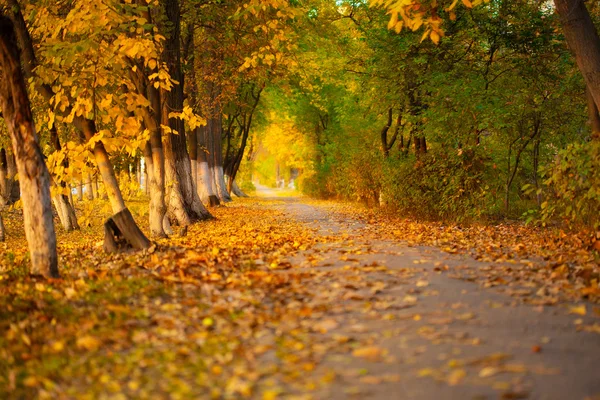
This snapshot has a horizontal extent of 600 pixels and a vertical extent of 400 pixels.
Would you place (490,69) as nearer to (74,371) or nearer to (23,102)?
(23,102)

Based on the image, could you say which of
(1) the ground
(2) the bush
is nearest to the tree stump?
(1) the ground

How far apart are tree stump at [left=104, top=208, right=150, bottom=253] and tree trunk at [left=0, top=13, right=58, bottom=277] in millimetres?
2999

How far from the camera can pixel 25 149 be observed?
7.82 metres

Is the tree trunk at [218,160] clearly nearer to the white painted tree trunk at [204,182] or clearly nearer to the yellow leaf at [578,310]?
the white painted tree trunk at [204,182]

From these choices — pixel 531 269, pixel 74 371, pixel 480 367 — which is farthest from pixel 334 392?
pixel 531 269

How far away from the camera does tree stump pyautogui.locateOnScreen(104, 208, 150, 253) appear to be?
432 inches

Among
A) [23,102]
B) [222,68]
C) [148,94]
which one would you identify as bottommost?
[23,102]

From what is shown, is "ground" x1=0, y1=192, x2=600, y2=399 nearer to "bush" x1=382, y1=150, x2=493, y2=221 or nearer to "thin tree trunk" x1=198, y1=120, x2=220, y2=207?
"bush" x1=382, y1=150, x2=493, y2=221

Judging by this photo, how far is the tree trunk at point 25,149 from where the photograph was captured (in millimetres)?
7828

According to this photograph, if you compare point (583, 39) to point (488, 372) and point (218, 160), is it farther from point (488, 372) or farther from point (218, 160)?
point (218, 160)

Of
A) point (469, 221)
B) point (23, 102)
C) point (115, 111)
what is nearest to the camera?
point (23, 102)

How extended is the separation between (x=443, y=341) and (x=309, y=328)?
1217mm

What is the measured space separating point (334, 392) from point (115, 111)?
8977mm

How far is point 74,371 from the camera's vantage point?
4.46 meters
